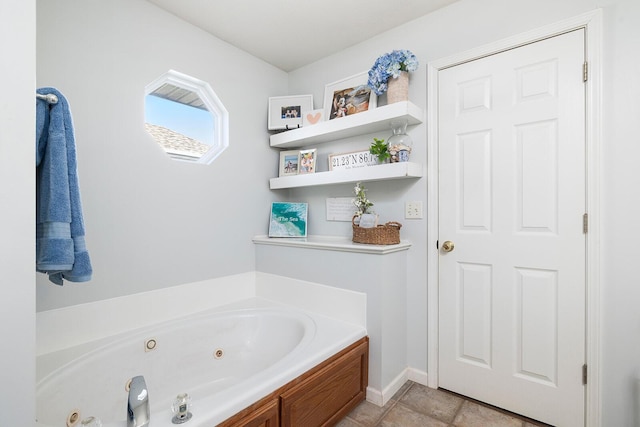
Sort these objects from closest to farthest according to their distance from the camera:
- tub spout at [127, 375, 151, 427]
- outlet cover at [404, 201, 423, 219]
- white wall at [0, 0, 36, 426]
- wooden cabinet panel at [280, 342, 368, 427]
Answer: white wall at [0, 0, 36, 426], tub spout at [127, 375, 151, 427], wooden cabinet panel at [280, 342, 368, 427], outlet cover at [404, 201, 423, 219]

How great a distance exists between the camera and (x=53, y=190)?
90 cm

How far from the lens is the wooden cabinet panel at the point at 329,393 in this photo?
1.25 meters

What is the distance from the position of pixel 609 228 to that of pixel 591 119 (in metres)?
0.52

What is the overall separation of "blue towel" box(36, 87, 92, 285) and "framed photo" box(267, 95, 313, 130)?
1.62 meters

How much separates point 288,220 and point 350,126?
2.96 ft

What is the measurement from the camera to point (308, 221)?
98.6 inches

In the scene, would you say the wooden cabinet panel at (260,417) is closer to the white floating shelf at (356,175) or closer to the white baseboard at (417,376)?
the white baseboard at (417,376)

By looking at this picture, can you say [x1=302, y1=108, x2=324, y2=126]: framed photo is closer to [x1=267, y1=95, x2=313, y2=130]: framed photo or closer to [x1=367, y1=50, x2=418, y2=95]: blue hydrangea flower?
[x1=267, y1=95, x2=313, y2=130]: framed photo

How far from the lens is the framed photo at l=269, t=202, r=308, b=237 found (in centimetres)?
242

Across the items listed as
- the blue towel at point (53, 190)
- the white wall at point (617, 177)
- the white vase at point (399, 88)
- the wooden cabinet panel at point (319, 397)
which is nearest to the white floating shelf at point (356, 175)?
the white vase at point (399, 88)

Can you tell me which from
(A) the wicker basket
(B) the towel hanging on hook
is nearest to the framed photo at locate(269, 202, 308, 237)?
(A) the wicker basket

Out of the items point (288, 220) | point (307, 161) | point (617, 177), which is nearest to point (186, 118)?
point (307, 161)

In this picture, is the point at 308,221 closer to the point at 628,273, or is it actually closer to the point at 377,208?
the point at 377,208

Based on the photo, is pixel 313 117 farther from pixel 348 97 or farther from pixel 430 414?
pixel 430 414
